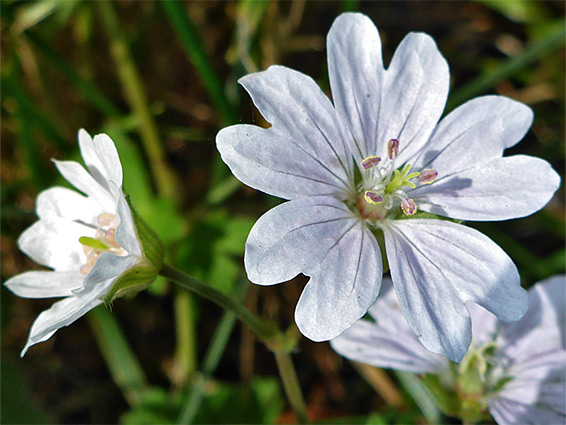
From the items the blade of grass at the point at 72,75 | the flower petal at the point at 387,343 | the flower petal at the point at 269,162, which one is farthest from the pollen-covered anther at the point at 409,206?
the blade of grass at the point at 72,75

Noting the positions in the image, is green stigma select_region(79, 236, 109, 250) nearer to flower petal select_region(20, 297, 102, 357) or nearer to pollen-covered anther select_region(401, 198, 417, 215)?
flower petal select_region(20, 297, 102, 357)

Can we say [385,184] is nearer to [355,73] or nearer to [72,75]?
[355,73]

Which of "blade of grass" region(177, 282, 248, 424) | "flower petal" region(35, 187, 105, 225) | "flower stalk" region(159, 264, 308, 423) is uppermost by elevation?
"flower petal" region(35, 187, 105, 225)

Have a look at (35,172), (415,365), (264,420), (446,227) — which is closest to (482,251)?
(446,227)

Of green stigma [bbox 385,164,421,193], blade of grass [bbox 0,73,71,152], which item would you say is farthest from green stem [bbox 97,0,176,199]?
green stigma [bbox 385,164,421,193]

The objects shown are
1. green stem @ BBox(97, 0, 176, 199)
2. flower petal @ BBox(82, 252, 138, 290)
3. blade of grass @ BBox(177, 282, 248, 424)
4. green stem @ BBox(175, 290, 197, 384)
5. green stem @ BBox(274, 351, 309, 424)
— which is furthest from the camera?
green stem @ BBox(97, 0, 176, 199)

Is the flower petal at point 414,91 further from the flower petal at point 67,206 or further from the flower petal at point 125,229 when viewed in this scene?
the flower petal at point 67,206

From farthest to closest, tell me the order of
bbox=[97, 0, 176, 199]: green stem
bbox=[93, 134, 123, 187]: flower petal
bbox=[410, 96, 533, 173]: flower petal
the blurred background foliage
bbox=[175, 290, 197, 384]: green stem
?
bbox=[97, 0, 176, 199]: green stem → bbox=[175, 290, 197, 384]: green stem → the blurred background foliage → bbox=[410, 96, 533, 173]: flower petal → bbox=[93, 134, 123, 187]: flower petal
